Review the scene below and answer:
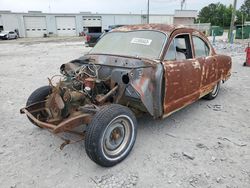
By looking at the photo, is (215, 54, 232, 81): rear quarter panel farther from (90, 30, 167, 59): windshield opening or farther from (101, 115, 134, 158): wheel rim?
(101, 115, 134, 158): wheel rim

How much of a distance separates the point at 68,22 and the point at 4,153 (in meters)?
47.2

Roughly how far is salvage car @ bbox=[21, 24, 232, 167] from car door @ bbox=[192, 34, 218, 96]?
50mm

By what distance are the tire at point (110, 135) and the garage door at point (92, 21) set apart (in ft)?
158

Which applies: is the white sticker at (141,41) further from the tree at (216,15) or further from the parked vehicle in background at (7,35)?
the tree at (216,15)

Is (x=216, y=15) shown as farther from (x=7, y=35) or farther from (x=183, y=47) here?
(x=183, y=47)

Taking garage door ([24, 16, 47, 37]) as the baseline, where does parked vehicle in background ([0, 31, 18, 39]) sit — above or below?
below

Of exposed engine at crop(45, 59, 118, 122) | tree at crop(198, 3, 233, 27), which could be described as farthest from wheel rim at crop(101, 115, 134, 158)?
tree at crop(198, 3, 233, 27)

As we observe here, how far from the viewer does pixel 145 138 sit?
389cm

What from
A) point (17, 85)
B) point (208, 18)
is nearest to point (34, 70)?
point (17, 85)

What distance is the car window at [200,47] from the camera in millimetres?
4643

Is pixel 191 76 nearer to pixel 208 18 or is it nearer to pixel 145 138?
pixel 145 138

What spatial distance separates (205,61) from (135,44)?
1595 mm

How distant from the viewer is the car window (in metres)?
4.64

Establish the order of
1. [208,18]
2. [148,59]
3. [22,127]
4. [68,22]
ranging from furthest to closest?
[208,18], [68,22], [22,127], [148,59]
